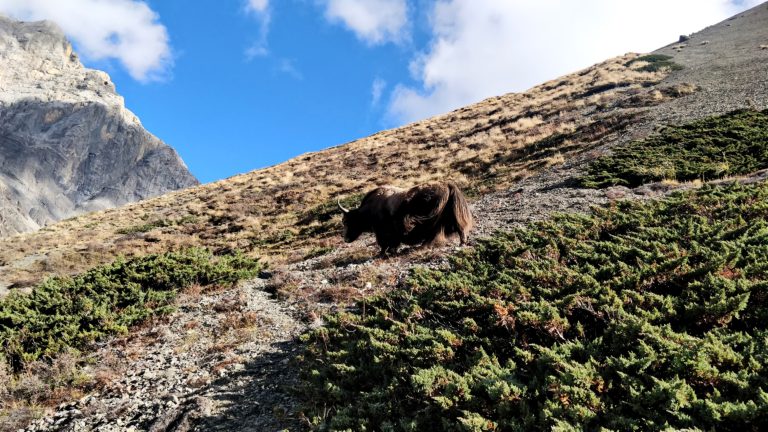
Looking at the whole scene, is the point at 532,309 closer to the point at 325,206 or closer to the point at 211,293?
the point at 211,293

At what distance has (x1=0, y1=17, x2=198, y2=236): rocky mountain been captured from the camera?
104500mm

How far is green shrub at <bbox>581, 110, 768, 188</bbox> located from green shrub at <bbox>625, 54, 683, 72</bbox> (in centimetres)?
2363

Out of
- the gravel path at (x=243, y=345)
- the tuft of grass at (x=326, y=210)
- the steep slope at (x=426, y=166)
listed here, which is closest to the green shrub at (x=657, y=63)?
the steep slope at (x=426, y=166)

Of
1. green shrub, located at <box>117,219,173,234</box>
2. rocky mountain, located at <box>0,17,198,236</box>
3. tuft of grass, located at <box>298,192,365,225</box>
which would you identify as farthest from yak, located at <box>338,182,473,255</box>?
rocky mountain, located at <box>0,17,198,236</box>

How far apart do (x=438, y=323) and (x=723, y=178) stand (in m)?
13.7

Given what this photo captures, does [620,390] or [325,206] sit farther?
[325,206]

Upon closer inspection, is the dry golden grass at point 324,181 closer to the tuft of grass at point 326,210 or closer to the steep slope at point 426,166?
the steep slope at point 426,166

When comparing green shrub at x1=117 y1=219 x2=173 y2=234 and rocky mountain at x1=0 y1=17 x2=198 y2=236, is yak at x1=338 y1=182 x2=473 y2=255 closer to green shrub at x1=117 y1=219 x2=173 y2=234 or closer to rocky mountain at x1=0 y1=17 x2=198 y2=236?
green shrub at x1=117 y1=219 x2=173 y2=234

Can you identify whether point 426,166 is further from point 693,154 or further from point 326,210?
point 693,154

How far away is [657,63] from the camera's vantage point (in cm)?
4538

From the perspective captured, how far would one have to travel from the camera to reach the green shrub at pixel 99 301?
872 cm

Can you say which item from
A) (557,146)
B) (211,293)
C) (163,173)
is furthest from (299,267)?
(163,173)

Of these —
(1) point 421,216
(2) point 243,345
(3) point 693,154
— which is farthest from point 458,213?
(3) point 693,154

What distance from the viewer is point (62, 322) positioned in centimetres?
928
